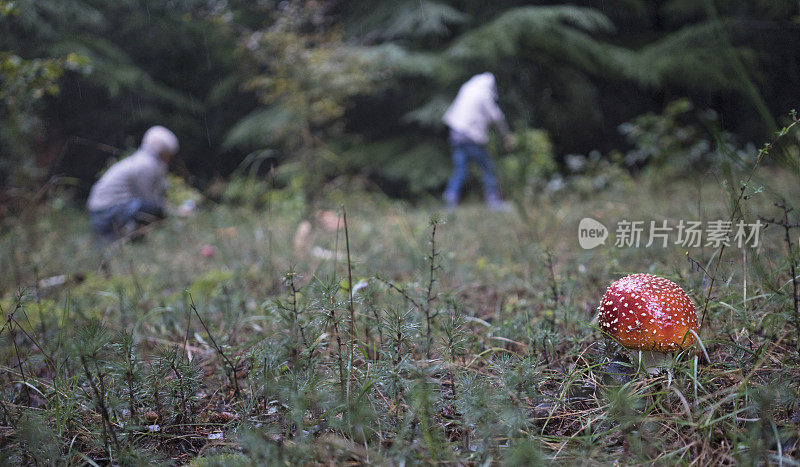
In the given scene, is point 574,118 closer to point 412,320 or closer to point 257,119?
point 257,119

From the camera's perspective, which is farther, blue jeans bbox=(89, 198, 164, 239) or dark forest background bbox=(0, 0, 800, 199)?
dark forest background bbox=(0, 0, 800, 199)

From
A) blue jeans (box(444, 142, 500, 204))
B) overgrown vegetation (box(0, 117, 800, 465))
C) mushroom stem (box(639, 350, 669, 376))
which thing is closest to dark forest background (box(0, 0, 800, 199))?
blue jeans (box(444, 142, 500, 204))

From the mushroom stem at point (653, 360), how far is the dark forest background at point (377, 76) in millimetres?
4808

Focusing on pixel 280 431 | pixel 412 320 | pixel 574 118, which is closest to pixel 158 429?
pixel 280 431

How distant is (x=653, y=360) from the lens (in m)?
1.33

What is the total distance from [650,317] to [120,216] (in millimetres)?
5282

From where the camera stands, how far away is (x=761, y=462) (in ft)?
3.05

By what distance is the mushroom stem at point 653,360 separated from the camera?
128 cm

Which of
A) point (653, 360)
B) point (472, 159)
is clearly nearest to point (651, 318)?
point (653, 360)

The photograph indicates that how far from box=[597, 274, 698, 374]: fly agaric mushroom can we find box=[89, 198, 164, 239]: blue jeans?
16.2 feet

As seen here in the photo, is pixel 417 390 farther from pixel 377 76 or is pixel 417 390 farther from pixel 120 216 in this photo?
pixel 377 76

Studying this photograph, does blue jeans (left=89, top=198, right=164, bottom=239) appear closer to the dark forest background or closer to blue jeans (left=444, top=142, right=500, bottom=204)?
the dark forest background

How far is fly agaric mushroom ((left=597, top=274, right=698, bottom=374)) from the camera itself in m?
1.23

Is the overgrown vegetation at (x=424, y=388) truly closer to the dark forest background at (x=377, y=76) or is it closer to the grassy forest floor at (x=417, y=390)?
the grassy forest floor at (x=417, y=390)
